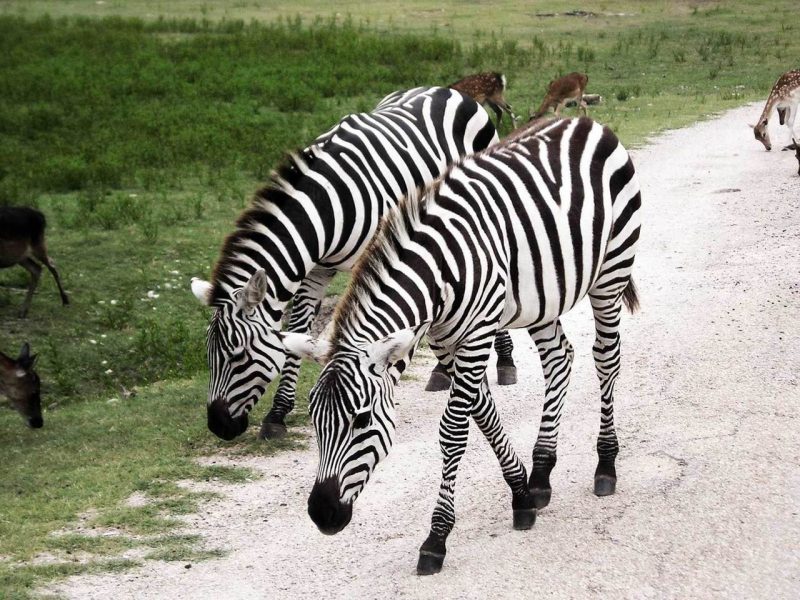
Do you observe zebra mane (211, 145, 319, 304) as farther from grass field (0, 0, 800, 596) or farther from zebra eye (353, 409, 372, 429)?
zebra eye (353, 409, 372, 429)

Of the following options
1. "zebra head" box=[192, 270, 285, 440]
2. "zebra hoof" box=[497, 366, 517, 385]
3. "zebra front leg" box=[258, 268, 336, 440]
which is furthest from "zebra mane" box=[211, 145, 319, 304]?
"zebra hoof" box=[497, 366, 517, 385]

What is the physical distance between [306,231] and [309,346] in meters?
2.21

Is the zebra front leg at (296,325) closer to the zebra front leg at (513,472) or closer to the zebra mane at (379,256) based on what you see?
the zebra front leg at (513,472)

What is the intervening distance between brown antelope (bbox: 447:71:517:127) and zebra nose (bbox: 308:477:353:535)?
13.9 meters

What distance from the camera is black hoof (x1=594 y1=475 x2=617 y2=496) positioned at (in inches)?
248

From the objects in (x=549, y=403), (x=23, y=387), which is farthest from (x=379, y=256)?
(x=23, y=387)

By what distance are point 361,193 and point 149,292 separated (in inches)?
178

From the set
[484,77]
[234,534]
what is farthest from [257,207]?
[484,77]

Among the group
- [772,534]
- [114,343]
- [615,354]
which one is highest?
[615,354]

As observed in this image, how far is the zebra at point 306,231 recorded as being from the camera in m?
6.72

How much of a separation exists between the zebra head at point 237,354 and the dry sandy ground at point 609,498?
0.54 metres

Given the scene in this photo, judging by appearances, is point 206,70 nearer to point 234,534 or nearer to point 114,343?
point 114,343

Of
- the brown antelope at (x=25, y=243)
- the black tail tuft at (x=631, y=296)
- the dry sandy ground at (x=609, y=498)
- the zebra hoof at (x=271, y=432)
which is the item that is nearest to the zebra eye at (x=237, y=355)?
the dry sandy ground at (x=609, y=498)

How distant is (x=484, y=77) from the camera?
1839 centimetres
